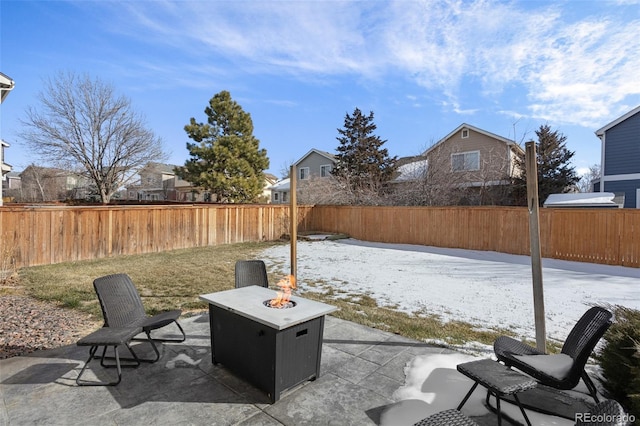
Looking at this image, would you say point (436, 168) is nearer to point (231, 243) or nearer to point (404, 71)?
point (404, 71)

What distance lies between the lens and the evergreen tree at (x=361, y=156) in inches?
790

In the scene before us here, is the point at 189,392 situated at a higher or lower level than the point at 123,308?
lower

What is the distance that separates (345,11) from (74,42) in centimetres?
730

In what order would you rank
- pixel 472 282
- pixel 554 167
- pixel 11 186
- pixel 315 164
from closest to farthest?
1. pixel 472 282
2. pixel 554 167
3. pixel 315 164
4. pixel 11 186

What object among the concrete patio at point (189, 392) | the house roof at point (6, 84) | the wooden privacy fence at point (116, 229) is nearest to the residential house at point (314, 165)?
the wooden privacy fence at point (116, 229)

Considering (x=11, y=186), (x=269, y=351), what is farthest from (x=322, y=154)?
(x=11, y=186)

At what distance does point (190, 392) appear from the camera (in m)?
2.64

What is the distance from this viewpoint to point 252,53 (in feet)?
28.2

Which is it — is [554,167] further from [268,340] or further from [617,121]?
[268,340]

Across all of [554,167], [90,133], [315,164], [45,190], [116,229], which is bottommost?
[116,229]

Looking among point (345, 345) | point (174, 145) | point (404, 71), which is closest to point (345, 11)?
point (404, 71)

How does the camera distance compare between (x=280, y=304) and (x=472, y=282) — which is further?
(x=472, y=282)

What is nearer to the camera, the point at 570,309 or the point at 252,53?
the point at 570,309

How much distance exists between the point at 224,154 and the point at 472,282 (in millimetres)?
15851
